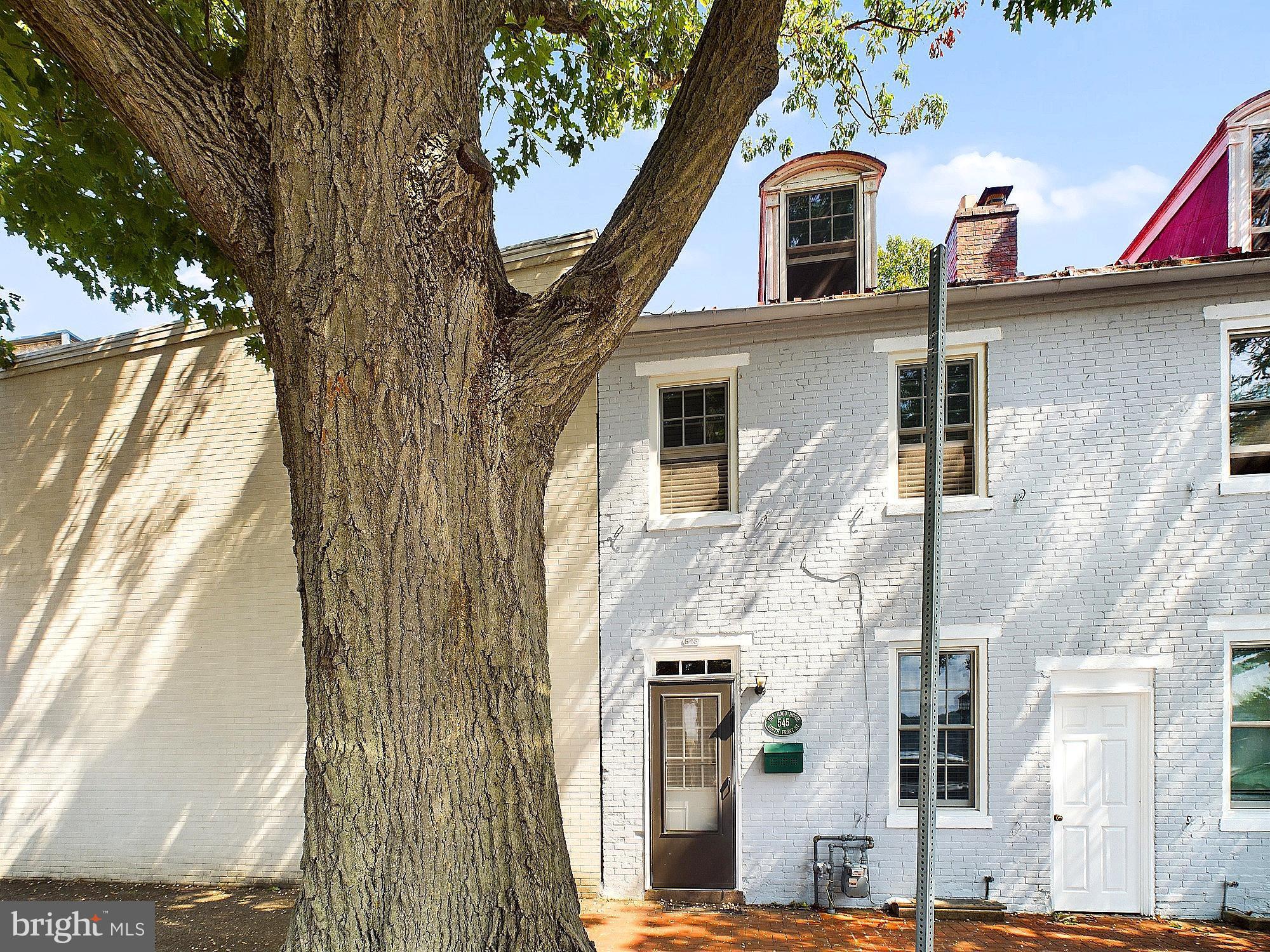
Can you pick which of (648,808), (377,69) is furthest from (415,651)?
(648,808)

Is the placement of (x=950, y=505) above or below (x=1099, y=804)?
above

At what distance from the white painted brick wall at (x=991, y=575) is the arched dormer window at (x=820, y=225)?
72.5 inches

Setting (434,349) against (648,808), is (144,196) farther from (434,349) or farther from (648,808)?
(648,808)

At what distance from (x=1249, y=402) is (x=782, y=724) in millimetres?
5677

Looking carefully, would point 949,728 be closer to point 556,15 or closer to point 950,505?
point 950,505

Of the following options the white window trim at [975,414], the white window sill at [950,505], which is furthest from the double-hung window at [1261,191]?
the white window sill at [950,505]

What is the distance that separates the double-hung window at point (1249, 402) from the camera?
827cm

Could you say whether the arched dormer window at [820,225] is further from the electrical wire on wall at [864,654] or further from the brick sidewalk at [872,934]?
the brick sidewalk at [872,934]

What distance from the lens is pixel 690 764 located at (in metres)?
9.06

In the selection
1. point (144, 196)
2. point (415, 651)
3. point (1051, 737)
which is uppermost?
point (144, 196)

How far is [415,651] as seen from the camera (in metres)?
3.54

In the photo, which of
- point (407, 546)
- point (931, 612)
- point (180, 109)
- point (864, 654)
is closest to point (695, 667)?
point (864, 654)

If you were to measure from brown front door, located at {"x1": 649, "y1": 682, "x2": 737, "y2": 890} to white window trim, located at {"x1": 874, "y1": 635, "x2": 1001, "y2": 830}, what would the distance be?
5.37ft

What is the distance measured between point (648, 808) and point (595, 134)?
7189 mm
